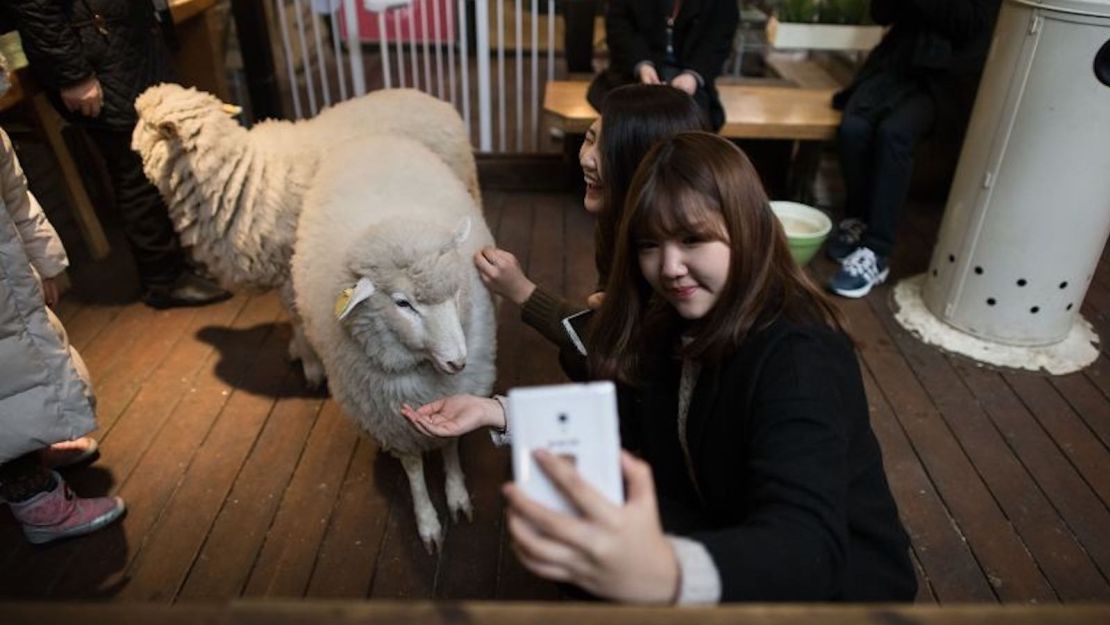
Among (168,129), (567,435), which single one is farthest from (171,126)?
(567,435)

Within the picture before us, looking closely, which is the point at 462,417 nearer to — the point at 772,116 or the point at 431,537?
the point at 431,537

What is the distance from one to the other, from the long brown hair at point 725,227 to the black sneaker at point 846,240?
236cm

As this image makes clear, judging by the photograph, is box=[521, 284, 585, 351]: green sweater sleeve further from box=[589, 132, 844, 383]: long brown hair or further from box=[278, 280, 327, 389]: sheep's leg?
box=[278, 280, 327, 389]: sheep's leg

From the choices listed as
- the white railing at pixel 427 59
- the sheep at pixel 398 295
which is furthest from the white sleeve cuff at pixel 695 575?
the white railing at pixel 427 59

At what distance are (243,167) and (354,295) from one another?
42.4 inches

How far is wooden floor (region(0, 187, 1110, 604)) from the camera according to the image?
1812mm

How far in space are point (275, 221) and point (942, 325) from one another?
2.50 metres

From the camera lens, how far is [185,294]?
2.96 metres

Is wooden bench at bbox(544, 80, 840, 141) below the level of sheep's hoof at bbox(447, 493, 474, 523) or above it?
above

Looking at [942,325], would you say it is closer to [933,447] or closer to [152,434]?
[933,447]

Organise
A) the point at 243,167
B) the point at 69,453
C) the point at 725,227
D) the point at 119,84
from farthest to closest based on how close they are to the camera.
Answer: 1. the point at 119,84
2. the point at 243,167
3. the point at 69,453
4. the point at 725,227

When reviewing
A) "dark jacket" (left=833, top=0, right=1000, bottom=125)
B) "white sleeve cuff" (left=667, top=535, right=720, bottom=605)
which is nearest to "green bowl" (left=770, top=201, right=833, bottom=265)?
"dark jacket" (left=833, top=0, right=1000, bottom=125)

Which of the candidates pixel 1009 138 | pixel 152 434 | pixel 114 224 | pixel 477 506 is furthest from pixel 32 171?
pixel 1009 138

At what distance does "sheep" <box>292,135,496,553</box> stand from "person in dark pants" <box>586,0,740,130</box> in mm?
1435
